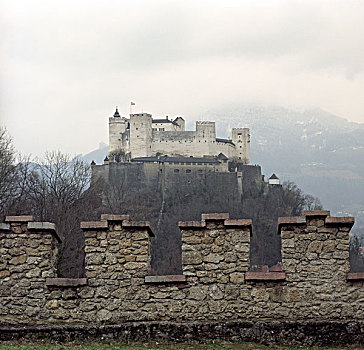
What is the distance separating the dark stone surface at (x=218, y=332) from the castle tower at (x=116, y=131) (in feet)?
434

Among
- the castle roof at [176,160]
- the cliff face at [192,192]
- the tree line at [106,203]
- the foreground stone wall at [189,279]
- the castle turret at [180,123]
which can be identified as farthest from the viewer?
the castle turret at [180,123]

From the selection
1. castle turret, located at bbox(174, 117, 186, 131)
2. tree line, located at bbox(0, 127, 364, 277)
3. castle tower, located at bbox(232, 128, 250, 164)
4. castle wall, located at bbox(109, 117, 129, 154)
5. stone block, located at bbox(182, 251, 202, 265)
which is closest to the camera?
stone block, located at bbox(182, 251, 202, 265)

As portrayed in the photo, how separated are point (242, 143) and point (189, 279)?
135 meters

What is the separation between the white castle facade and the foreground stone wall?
12487 cm

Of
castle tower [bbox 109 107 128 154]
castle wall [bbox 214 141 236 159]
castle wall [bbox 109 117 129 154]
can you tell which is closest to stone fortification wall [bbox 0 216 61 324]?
castle wall [bbox 214 141 236 159]

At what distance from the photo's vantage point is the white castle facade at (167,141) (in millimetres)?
136625

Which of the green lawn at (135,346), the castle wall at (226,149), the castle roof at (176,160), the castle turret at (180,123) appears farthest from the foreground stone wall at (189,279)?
the castle turret at (180,123)

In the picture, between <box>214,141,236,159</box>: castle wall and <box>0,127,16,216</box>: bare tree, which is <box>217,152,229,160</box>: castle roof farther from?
<box>0,127,16,216</box>: bare tree

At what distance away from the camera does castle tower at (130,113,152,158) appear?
13650cm

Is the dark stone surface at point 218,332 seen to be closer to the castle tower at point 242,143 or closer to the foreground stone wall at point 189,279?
the foreground stone wall at point 189,279

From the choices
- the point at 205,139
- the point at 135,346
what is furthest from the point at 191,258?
the point at 205,139

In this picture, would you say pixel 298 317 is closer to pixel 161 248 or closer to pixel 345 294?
pixel 345 294

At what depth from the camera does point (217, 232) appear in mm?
9875

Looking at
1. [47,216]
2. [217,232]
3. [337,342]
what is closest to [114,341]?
[217,232]
